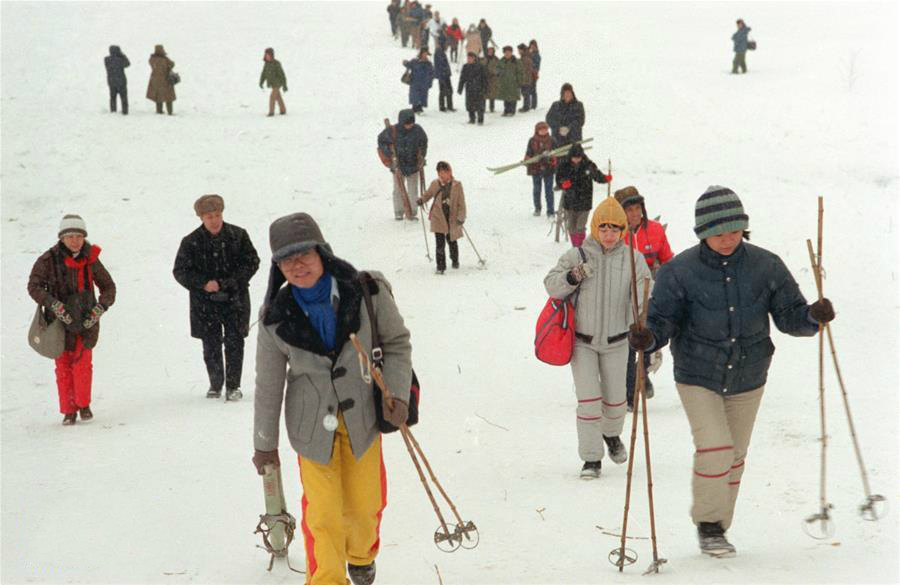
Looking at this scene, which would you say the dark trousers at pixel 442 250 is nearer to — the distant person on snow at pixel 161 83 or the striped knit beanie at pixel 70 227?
the striped knit beanie at pixel 70 227

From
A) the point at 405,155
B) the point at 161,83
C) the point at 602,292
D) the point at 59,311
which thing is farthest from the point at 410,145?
the point at 161,83

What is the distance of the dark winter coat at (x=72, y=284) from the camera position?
8.18 meters

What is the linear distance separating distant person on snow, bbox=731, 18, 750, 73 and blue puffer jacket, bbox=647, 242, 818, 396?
26112mm

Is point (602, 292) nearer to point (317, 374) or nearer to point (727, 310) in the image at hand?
point (727, 310)

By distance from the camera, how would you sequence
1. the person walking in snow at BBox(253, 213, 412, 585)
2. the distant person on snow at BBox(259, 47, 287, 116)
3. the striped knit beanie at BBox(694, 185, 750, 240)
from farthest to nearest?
the distant person on snow at BBox(259, 47, 287, 116)
the striped knit beanie at BBox(694, 185, 750, 240)
the person walking in snow at BBox(253, 213, 412, 585)

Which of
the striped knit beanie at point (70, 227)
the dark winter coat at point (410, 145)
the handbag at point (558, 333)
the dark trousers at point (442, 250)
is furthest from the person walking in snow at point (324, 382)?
the dark winter coat at point (410, 145)

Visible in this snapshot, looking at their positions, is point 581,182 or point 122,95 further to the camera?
point 122,95

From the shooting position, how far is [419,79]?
24.2m

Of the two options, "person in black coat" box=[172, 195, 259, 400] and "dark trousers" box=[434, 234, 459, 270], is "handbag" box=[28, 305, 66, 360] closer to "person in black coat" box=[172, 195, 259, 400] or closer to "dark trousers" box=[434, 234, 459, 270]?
"person in black coat" box=[172, 195, 259, 400]

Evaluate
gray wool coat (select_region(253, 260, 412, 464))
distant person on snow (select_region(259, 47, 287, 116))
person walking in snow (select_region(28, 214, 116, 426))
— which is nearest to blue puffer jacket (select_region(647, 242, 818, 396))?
gray wool coat (select_region(253, 260, 412, 464))

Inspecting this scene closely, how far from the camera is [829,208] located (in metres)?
17.3

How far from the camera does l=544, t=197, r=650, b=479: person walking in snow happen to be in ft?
21.1

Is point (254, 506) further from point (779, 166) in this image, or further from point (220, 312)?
point (779, 166)

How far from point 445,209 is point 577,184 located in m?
1.89
